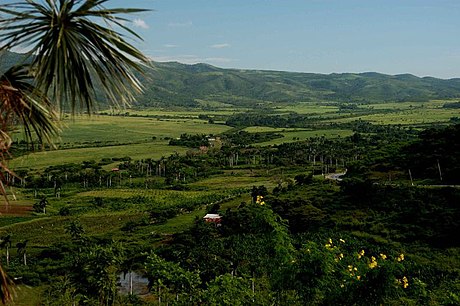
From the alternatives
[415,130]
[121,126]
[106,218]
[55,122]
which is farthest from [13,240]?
[121,126]

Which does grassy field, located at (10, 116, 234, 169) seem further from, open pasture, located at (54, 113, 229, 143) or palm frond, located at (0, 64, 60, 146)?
palm frond, located at (0, 64, 60, 146)

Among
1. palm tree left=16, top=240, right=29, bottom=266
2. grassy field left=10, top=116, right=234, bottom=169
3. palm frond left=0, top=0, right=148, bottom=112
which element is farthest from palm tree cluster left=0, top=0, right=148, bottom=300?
grassy field left=10, top=116, right=234, bottom=169

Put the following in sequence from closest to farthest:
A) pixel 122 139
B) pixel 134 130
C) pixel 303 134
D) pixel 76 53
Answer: pixel 76 53 → pixel 303 134 → pixel 122 139 → pixel 134 130

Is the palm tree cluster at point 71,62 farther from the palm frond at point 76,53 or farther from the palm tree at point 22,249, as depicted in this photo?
the palm tree at point 22,249

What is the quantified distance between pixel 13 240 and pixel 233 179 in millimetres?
41605

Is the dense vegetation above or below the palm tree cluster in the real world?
below

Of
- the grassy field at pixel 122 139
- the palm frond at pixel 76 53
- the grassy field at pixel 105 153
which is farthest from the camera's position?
the grassy field at pixel 122 139

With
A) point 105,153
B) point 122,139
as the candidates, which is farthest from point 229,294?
point 122,139

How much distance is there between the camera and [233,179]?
85.6 meters

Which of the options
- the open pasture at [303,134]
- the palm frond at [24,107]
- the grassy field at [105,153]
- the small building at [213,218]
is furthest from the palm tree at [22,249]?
the open pasture at [303,134]

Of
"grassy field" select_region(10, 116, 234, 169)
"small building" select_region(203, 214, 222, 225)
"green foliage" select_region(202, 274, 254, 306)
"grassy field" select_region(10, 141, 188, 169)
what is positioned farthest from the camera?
"grassy field" select_region(10, 116, 234, 169)

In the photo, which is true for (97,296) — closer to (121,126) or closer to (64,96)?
(64,96)

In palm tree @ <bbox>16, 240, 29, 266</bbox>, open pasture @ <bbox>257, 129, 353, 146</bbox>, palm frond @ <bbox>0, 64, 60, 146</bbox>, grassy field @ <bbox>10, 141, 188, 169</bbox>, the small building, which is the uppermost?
palm frond @ <bbox>0, 64, 60, 146</bbox>

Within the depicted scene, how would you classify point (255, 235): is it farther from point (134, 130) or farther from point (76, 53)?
point (134, 130)
